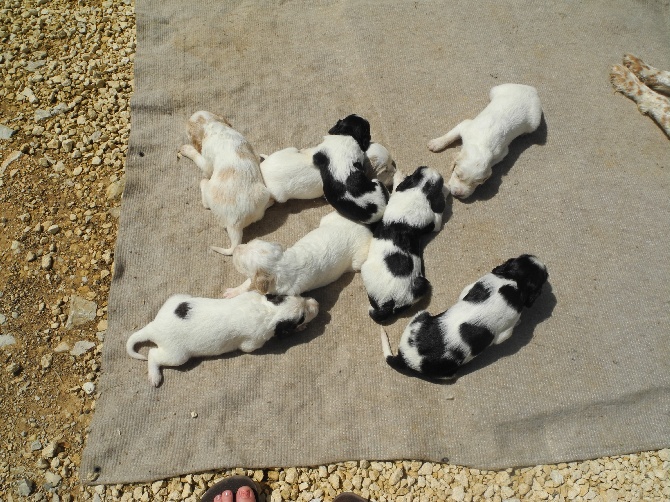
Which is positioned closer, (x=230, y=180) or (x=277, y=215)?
(x=230, y=180)

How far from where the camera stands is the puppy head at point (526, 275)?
322 centimetres

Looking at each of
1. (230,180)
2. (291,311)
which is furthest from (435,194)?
(230,180)

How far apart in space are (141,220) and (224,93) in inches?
55.2

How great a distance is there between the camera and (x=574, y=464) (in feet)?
10.3

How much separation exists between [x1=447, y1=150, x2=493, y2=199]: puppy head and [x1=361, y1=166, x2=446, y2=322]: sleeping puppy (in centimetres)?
26

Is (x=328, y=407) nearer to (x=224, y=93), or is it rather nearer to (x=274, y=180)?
(x=274, y=180)

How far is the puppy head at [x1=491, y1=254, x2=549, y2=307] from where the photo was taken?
3.22 meters

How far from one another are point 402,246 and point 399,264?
5.5 inches

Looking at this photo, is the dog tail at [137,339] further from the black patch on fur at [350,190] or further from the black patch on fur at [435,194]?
the black patch on fur at [435,194]

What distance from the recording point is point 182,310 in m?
3.07

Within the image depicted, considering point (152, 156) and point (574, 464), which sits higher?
point (152, 156)

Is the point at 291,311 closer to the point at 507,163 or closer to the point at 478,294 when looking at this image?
the point at 478,294

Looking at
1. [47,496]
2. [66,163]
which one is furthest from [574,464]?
[66,163]

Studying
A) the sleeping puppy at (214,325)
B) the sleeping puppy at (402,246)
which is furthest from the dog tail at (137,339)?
the sleeping puppy at (402,246)
